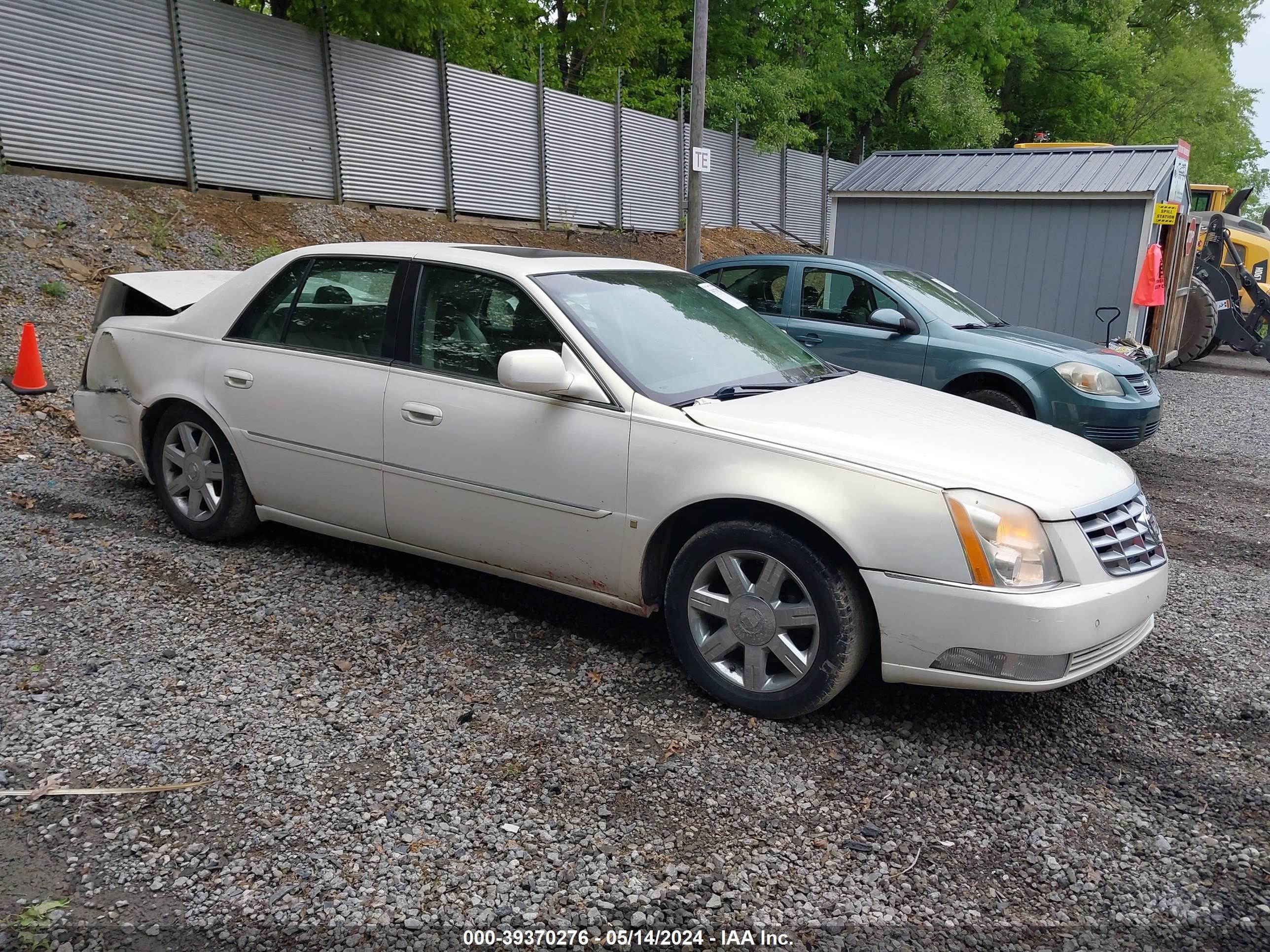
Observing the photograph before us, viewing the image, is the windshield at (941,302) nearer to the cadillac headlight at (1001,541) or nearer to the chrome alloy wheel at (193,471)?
the cadillac headlight at (1001,541)

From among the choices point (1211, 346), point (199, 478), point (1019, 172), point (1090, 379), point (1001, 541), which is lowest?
point (1211, 346)

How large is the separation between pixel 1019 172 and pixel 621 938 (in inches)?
548

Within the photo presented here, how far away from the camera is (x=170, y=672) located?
3.81 meters

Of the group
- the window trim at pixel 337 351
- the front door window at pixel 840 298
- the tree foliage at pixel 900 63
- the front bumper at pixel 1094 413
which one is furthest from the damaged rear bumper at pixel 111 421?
the tree foliage at pixel 900 63

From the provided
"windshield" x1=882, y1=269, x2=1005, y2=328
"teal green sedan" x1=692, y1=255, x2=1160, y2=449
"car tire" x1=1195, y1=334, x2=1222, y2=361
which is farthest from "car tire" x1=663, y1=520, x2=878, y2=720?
"car tire" x1=1195, y1=334, x2=1222, y2=361

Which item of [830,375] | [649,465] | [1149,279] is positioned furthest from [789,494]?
[1149,279]

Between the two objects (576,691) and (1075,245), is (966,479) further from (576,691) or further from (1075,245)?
(1075,245)

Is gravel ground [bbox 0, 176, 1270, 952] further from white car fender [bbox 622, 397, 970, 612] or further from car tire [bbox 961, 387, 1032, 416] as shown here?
car tire [bbox 961, 387, 1032, 416]

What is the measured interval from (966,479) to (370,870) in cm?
221

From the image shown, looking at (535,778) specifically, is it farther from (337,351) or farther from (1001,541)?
(337,351)

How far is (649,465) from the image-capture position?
12.3ft

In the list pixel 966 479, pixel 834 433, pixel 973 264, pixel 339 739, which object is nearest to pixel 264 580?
pixel 339 739

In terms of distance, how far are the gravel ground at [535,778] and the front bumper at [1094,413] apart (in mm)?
2649

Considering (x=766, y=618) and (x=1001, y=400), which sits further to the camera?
(x=1001, y=400)
